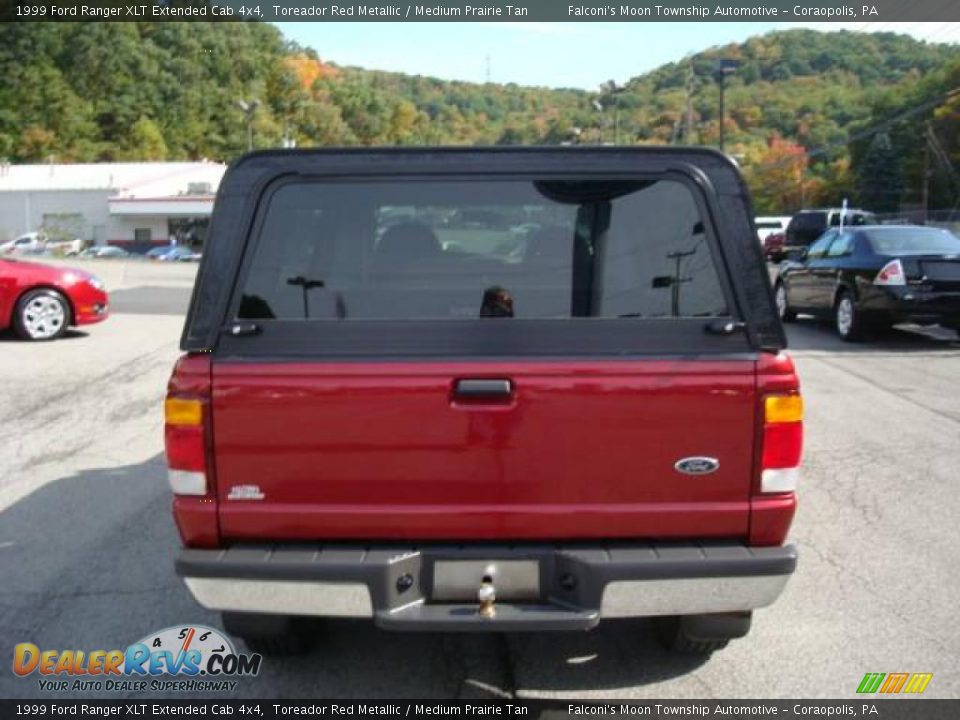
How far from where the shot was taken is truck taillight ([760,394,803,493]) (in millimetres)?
2963

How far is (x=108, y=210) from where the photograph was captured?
64438 mm

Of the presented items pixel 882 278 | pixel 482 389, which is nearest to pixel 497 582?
pixel 482 389

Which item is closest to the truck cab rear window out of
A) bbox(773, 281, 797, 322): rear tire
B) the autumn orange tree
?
bbox(773, 281, 797, 322): rear tire

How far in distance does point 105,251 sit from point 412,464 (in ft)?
175

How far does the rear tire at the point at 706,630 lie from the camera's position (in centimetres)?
333

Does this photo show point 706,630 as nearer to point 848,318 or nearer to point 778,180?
point 848,318

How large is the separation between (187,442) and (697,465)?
1638 mm

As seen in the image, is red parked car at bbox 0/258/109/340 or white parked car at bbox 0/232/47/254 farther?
white parked car at bbox 0/232/47/254

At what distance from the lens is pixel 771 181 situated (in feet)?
270

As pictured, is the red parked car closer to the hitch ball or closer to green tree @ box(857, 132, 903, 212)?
the hitch ball

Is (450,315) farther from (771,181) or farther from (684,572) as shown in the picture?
(771,181)

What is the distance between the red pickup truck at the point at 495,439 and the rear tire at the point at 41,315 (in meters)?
9.87

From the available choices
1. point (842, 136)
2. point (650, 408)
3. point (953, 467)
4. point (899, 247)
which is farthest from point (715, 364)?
point (842, 136)

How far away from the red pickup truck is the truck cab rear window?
0.02 metres
